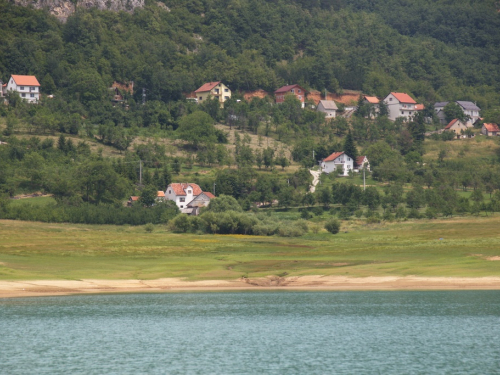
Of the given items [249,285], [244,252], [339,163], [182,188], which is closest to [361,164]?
[339,163]

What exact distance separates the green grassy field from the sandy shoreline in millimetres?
2231

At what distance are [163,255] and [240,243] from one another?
1793 centimetres

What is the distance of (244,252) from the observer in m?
104

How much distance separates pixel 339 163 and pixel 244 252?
9583 cm

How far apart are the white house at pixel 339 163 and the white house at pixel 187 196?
1715 inches

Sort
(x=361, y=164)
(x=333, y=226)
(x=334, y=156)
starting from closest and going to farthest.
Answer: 1. (x=333, y=226)
2. (x=361, y=164)
3. (x=334, y=156)

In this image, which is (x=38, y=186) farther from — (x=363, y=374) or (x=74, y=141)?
(x=363, y=374)

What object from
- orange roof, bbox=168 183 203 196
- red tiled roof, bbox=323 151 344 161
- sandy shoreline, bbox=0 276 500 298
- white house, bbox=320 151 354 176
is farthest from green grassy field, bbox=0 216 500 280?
red tiled roof, bbox=323 151 344 161

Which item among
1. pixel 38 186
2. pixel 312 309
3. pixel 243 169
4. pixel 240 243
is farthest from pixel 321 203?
pixel 312 309

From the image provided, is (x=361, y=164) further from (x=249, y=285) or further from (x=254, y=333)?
(x=254, y=333)

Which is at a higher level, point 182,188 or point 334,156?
point 334,156

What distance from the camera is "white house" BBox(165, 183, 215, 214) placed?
162 metres

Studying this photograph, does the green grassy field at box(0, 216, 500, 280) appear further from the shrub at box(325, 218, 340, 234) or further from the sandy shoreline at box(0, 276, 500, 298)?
the sandy shoreline at box(0, 276, 500, 298)

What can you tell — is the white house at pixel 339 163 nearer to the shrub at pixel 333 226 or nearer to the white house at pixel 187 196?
the white house at pixel 187 196
